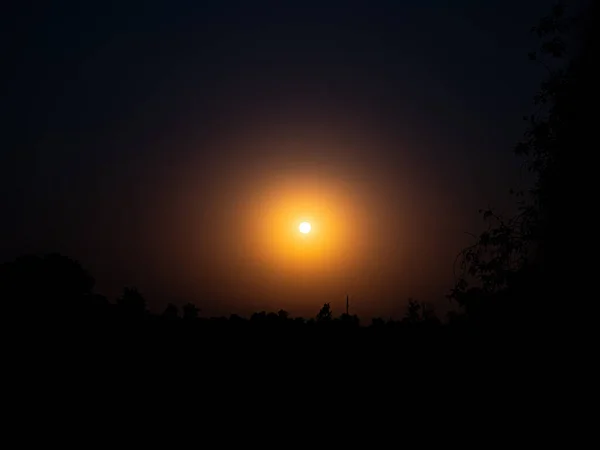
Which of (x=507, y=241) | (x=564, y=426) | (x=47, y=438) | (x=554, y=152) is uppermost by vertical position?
(x=554, y=152)

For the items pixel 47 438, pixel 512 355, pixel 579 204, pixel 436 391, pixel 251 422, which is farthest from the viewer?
pixel 579 204

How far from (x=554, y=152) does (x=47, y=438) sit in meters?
14.7

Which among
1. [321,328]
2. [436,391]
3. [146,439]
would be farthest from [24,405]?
[436,391]

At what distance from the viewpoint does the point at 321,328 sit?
14.1 meters

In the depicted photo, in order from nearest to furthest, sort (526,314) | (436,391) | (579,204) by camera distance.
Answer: (436,391) < (526,314) < (579,204)

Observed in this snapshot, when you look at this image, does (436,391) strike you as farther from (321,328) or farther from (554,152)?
(554,152)

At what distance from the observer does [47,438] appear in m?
11.2

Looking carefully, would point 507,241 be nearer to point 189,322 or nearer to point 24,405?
point 189,322

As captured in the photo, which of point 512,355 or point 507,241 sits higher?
point 507,241

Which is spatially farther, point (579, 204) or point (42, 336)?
point (579, 204)

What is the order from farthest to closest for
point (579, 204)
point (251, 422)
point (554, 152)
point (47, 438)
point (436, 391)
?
point (554, 152) → point (579, 204) → point (436, 391) → point (251, 422) → point (47, 438)

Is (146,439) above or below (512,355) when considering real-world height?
below

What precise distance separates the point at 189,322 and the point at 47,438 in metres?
3.60

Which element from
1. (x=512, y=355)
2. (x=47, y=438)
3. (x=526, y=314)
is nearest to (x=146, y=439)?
(x=47, y=438)
